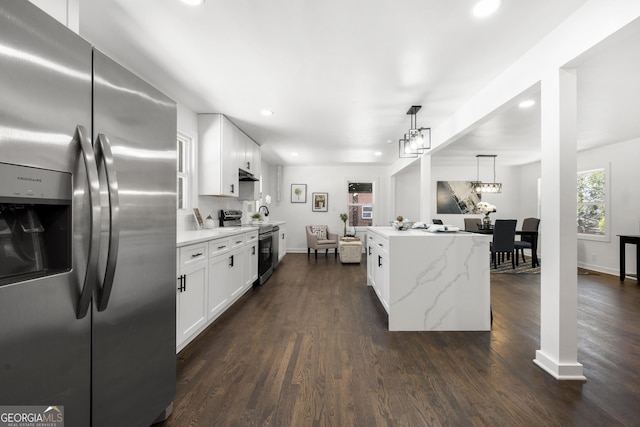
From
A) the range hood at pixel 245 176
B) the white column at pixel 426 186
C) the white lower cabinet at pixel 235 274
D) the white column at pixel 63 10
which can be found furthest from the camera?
the white column at pixel 426 186

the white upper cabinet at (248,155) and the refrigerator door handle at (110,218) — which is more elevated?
Result: the white upper cabinet at (248,155)

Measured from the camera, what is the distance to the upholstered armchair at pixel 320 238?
7.24 meters

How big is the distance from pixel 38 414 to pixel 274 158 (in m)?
6.59

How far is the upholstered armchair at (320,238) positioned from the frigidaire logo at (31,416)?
20.7 ft

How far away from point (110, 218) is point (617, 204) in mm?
7609

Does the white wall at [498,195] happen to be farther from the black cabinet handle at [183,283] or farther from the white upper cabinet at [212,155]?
the black cabinet handle at [183,283]

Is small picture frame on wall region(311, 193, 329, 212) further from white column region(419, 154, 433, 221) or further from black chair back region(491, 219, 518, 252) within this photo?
black chair back region(491, 219, 518, 252)

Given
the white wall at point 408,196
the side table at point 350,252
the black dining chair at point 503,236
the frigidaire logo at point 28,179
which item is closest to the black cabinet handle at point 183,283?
the frigidaire logo at point 28,179

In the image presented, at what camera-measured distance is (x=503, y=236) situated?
5.71 meters

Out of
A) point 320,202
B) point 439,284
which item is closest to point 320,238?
point 320,202

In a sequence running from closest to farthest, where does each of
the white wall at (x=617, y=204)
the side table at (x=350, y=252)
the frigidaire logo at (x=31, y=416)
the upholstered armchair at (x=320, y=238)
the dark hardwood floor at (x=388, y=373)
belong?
the frigidaire logo at (x=31, y=416) → the dark hardwood floor at (x=388, y=373) → the white wall at (x=617, y=204) → the side table at (x=350, y=252) → the upholstered armchair at (x=320, y=238)

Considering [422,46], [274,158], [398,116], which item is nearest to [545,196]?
[422,46]

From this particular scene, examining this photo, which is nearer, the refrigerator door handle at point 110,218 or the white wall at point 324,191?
the refrigerator door handle at point 110,218

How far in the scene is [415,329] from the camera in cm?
280
